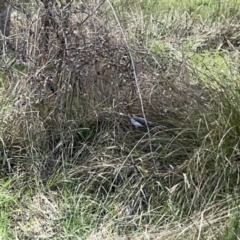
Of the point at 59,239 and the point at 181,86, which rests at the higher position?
the point at 181,86

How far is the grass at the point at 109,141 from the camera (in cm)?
323

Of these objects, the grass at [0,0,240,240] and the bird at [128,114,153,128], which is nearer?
the grass at [0,0,240,240]

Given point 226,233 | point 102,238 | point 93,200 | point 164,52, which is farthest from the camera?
point 164,52

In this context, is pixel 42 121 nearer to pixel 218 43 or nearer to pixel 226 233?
pixel 226 233

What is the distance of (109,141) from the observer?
3695 mm

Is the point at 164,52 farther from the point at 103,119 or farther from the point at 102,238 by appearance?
the point at 102,238

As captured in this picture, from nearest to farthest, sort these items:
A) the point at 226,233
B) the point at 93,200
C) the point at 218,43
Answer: the point at 226,233 < the point at 93,200 < the point at 218,43

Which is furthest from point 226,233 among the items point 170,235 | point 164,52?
point 164,52

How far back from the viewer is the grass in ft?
10.6

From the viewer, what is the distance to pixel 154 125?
374 cm

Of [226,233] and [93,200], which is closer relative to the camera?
[226,233]

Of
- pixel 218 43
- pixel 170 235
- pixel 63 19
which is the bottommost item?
pixel 218 43

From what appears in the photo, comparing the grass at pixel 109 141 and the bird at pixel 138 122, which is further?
the bird at pixel 138 122

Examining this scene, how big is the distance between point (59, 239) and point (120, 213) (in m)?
0.34
